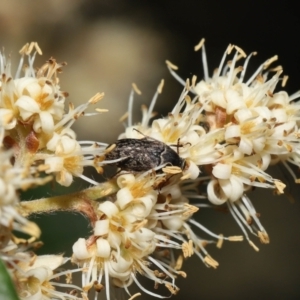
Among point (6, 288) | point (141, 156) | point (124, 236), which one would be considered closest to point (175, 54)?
point (141, 156)

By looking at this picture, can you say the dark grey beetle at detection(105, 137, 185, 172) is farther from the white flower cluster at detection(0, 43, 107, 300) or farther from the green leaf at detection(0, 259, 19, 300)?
the green leaf at detection(0, 259, 19, 300)

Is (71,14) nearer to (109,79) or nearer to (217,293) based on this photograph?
(109,79)

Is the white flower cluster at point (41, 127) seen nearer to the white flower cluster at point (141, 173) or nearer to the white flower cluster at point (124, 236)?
the white flower cluster at point (141, 173)

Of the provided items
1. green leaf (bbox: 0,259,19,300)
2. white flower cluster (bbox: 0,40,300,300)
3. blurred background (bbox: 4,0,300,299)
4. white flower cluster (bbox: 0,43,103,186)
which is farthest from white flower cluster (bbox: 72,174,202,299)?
blurred background (bbox: 4,0,300,299)

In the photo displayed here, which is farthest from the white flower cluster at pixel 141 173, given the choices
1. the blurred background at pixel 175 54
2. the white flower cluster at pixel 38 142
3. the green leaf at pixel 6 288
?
the blurred background at pixel 175 54

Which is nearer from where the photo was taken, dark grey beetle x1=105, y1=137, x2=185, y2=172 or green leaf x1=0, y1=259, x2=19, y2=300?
green leaf x1=0, y1=259, x2=19, y2=300
